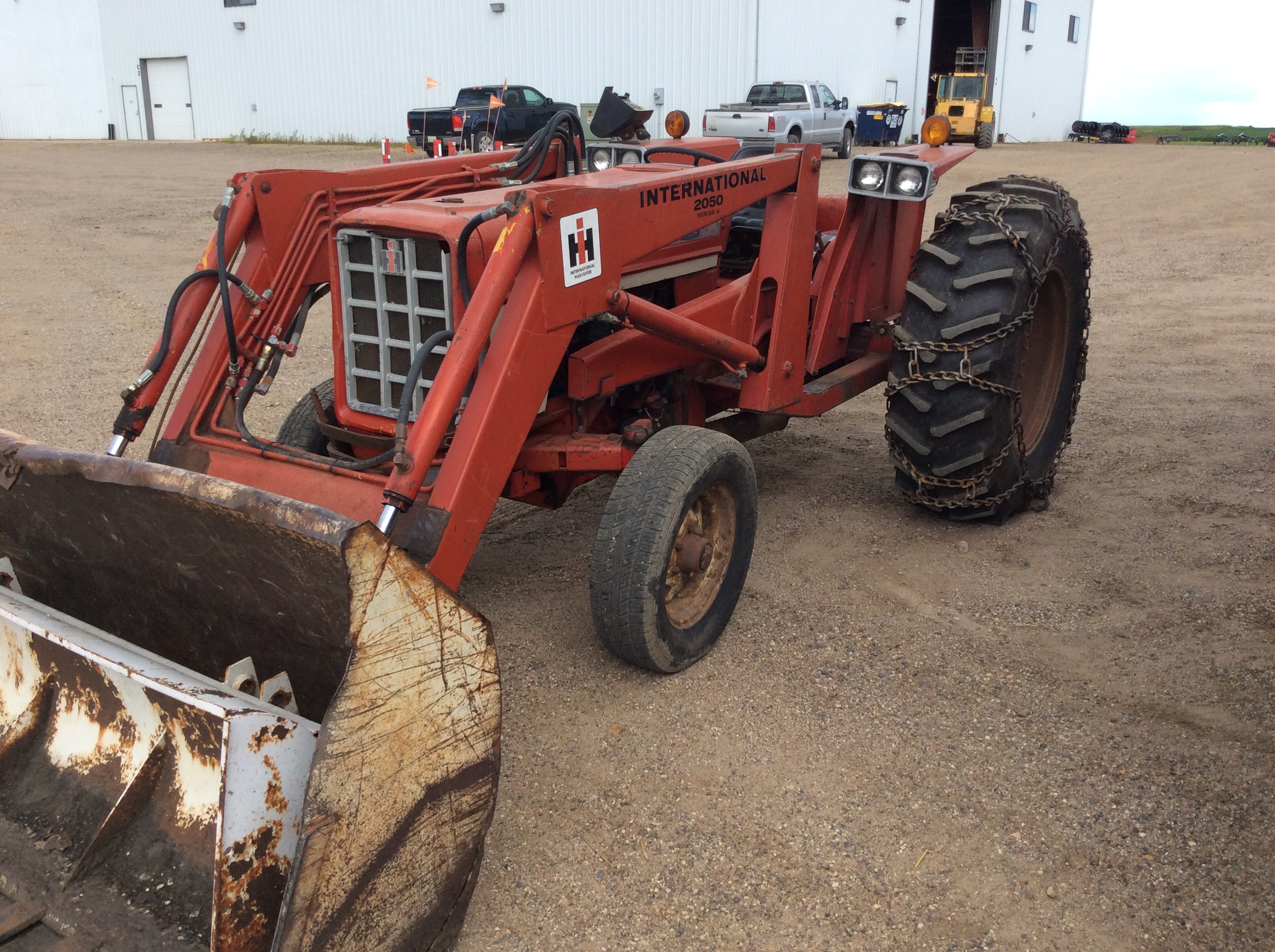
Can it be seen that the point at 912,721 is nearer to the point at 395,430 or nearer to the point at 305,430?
the point at 395,430

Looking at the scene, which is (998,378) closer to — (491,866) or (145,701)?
(491,866)

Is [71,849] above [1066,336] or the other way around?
the other way around

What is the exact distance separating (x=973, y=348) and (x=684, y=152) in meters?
1.48

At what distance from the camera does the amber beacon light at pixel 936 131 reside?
4.87 meters

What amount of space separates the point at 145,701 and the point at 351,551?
0.74 m

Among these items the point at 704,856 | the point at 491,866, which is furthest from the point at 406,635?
the point at 704,856

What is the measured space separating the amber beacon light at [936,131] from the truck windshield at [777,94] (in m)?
18.4

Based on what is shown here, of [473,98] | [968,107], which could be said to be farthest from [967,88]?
[473,98]

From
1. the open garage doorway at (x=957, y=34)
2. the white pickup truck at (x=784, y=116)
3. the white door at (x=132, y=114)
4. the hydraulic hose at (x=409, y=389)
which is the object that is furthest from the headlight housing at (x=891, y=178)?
the white door at (x=132, y=114)

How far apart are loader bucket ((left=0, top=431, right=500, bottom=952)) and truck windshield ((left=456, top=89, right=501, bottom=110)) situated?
20.4 metres

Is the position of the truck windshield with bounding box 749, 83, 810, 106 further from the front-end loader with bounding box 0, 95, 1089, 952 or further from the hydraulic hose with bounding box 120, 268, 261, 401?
the hydraulic hose with bounding box 120, 268, 261, 401

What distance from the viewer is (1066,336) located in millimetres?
5332

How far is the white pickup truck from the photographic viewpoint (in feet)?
70.5

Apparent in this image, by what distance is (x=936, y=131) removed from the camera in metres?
4.91
